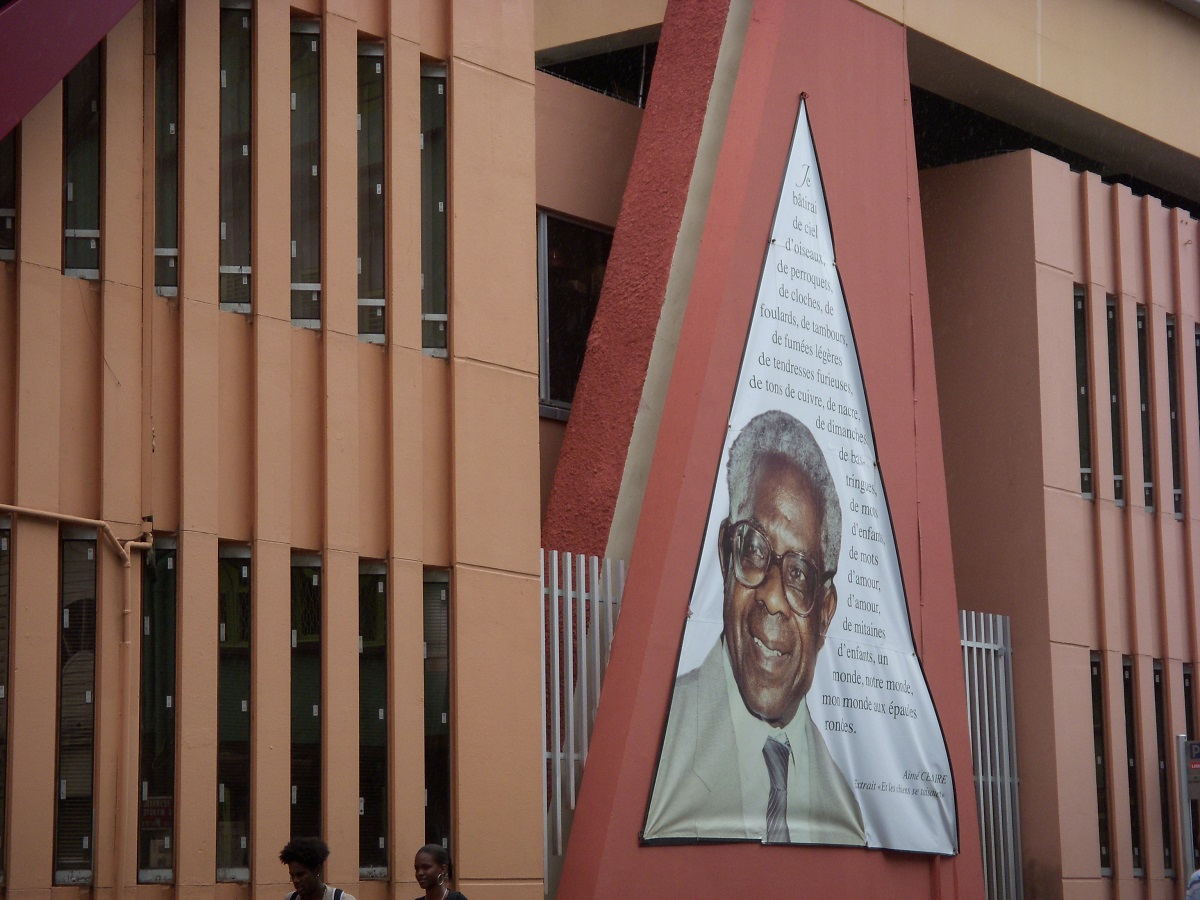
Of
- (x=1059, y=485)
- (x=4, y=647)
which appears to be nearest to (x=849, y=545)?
(x=1059, y=485)

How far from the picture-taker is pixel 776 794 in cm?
1270

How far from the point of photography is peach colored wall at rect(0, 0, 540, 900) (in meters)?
9.73

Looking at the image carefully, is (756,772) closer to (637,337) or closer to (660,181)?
(637,337)

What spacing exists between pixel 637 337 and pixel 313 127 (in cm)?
302

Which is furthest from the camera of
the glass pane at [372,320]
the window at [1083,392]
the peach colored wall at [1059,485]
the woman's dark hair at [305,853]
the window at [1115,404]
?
the window at [1115,404]

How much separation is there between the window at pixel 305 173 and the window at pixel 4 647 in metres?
2.35

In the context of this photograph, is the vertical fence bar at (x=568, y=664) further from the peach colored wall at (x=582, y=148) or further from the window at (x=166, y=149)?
the peach colored wall at (x=582, y=148)

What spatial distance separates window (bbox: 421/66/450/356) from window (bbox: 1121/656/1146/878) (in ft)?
29.3

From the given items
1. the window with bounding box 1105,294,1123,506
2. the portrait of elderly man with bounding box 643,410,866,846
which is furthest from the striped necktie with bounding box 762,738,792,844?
the window with bounding box 1105,294,1123,506

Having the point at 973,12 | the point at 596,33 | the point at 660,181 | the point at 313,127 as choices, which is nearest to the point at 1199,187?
the point at 973,12

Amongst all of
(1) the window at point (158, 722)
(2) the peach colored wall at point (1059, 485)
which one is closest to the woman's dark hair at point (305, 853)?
(1) the window at point (158, 722)

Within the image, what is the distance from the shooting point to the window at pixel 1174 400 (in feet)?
61.3

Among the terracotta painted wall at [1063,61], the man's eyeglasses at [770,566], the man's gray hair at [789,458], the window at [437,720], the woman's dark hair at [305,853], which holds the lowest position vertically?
the woman's dark hair at [305,853]

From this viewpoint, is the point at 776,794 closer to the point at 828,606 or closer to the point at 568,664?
the point at 828,606
